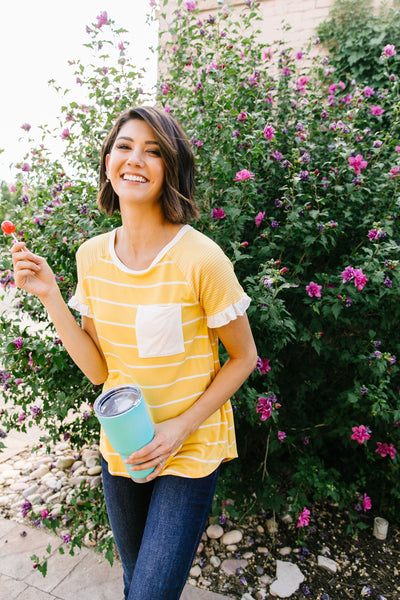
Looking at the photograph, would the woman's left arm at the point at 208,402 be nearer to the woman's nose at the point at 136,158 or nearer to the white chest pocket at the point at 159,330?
the white chest pocket at the point at 159,330

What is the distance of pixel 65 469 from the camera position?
9.96ft

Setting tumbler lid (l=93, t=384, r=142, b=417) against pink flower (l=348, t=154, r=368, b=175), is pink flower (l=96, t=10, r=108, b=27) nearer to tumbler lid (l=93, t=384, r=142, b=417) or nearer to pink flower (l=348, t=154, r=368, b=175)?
pink flower (l=348, t=154, r=368, b=175)

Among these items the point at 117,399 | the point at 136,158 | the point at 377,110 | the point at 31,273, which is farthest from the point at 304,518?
the point at 377,110

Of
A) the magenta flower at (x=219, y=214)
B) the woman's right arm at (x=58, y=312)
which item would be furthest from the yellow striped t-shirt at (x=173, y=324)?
the magenta flower at (x=219, y=214)

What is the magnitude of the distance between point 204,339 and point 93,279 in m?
0.42

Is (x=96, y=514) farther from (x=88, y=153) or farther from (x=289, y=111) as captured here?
(x=289, y=111)

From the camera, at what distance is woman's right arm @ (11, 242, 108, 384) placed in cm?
→ 126

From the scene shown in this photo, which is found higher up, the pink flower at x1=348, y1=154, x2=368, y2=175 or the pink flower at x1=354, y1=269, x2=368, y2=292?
the pink flower at x1=348, y1=154, x2=368, y2=175

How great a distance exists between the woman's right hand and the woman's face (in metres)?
0.34

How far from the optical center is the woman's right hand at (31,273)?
4.10ft

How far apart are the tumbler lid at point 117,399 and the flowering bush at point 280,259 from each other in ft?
2.63

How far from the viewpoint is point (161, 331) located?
1212 mm

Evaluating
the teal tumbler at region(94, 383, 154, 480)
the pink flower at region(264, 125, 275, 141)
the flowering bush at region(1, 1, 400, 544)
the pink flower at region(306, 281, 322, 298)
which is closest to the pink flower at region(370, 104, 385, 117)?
the flowering bush at region(1, 1, 400, 544)

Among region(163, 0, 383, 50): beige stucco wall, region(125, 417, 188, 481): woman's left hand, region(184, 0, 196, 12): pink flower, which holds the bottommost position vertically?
region(125, 417, 188, 481): woman's left hand
